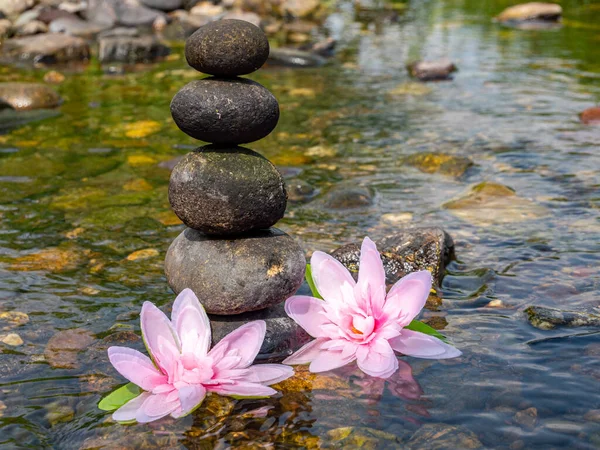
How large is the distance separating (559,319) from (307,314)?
161 centimetres

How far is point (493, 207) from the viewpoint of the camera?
7.09 m

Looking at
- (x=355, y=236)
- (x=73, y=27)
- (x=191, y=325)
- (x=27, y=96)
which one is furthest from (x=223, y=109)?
(x=73, y=27)

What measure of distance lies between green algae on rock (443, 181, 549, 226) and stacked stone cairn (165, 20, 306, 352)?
2.94 meters

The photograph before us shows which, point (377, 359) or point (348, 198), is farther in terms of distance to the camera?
point (348, 198)

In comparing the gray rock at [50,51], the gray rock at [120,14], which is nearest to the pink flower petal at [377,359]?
the gray rock at [50,51]

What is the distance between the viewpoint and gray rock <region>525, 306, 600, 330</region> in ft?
14.9

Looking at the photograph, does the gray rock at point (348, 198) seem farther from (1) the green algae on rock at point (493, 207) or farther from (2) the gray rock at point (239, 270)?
(2) the gray rock at point (239, 270)

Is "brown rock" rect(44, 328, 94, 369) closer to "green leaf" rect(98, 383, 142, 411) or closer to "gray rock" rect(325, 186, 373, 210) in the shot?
"green leaf" rect(98, 383, 142, 411)

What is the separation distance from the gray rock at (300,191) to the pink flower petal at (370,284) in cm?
352

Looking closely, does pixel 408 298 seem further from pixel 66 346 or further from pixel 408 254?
pixel 66 346

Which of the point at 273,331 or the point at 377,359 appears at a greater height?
the point at 377,359

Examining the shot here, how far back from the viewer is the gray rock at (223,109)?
427cm

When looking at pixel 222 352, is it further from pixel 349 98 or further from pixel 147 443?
pixel 349 98

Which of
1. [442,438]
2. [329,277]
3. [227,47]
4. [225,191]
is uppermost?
[227,47]
